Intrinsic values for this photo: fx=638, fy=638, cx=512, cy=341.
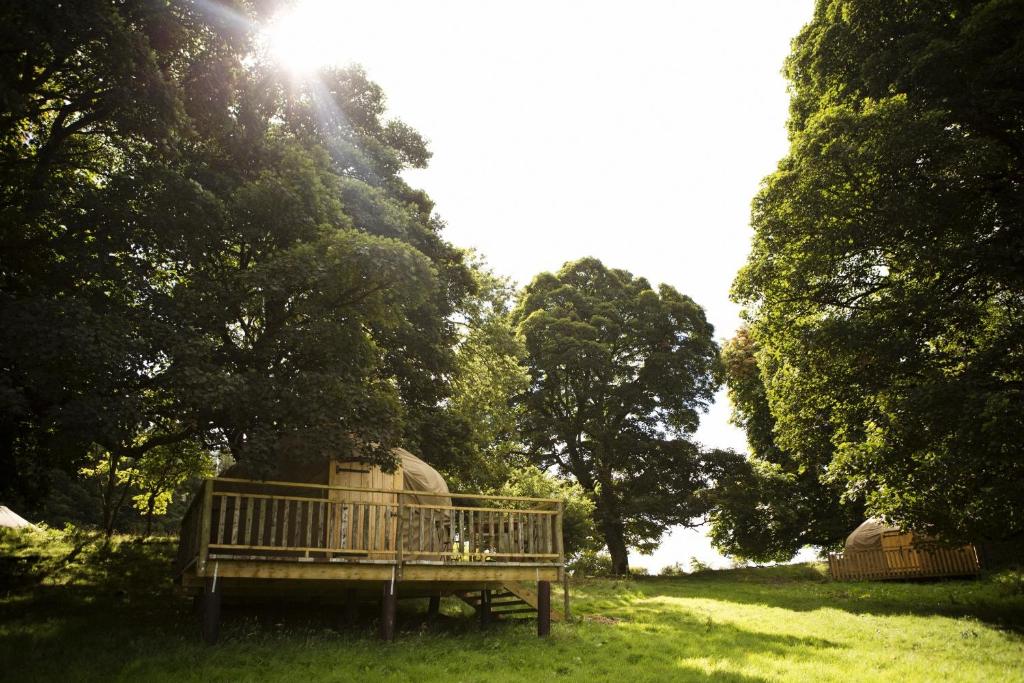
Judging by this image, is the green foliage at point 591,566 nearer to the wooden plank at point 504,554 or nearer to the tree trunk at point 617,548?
the tree trunk at point 617,548

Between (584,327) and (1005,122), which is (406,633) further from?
(584,327)

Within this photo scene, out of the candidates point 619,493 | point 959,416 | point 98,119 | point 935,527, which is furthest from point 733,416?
point 98,119

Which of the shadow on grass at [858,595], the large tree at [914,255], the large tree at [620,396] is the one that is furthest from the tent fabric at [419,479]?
the large tree at [620,396]

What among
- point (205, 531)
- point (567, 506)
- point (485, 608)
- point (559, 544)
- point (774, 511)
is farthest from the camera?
point (774, 511)

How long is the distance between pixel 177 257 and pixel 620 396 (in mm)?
22767

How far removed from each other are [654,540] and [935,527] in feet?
50.9

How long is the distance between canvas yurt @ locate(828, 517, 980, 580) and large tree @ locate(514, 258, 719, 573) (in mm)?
6140

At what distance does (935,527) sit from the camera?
1529cm

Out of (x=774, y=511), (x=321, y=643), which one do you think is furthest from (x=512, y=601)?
(x=774, y=511)

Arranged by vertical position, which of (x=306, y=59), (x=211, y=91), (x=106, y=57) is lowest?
(x=106, y=57)

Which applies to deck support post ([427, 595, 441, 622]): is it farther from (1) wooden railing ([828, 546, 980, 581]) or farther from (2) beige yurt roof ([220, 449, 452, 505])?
(1) wooden railing ([828, 546, 980, 581])

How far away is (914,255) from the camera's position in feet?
46.8

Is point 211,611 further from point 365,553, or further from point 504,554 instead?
point 504,554

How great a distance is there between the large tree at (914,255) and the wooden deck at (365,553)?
8246mm
